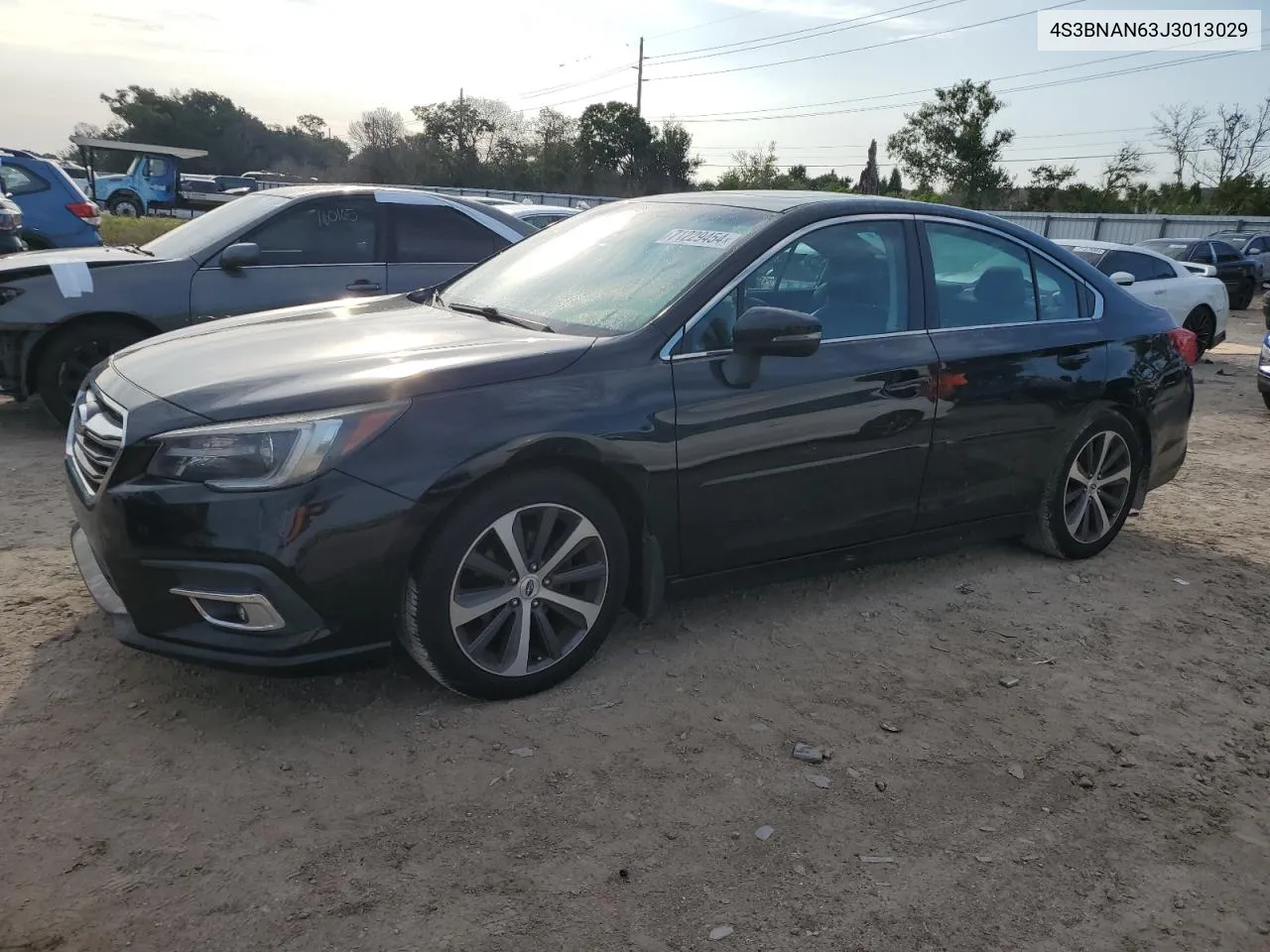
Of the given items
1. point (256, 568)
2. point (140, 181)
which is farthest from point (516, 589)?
point (140, 181)

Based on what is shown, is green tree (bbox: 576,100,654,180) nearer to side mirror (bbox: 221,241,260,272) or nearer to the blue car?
the blue car

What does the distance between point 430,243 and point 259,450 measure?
175 inches

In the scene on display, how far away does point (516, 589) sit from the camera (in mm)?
3162

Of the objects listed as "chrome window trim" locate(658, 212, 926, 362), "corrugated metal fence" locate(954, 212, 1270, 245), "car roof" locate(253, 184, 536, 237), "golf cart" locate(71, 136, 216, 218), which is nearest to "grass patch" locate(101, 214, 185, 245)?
"golf cart" locate(71, 136, 216, 218)

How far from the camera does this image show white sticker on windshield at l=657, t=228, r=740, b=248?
12.3 feet

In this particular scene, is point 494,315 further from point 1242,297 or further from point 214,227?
point 1242,297

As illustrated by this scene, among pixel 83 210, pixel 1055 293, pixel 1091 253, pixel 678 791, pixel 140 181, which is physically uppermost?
pixel 140 181

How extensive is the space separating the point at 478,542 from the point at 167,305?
13.7ft

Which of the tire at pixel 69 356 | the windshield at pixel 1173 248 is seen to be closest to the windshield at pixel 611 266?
the tire at pixel 69 356

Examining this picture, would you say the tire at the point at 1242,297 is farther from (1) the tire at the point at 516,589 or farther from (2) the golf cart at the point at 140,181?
(2) the golf cart at the point at 140,181

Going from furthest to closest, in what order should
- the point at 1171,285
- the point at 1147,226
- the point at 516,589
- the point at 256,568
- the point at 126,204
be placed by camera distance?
the point at 126,204 < the point at 1147,226 < the point at 1171,285 < the point at 516,589 < the point at 256,568

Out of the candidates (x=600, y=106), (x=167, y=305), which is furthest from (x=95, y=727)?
(x=600, y=106)

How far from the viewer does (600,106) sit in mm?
63688

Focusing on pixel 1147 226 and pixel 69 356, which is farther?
pixel 1147 226
